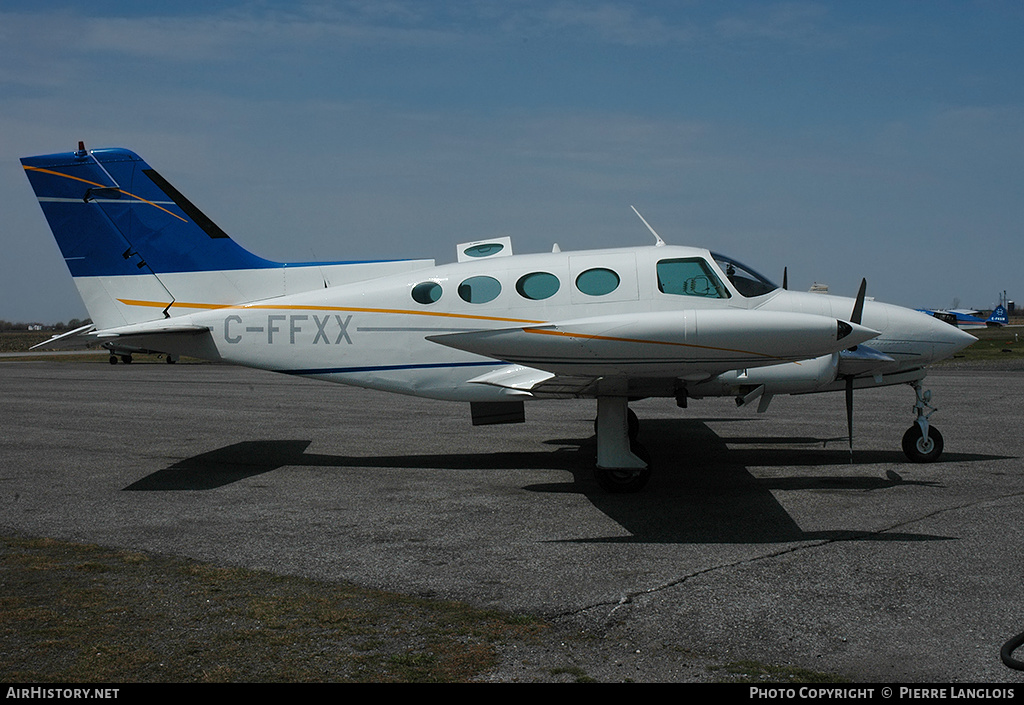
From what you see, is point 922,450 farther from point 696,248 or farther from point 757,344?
point 757,344

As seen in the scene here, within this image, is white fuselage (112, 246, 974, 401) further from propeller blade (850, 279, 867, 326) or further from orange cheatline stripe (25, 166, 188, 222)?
orange cheatline stripe (25, 166, 188, 222)

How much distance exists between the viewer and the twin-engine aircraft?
950 cm

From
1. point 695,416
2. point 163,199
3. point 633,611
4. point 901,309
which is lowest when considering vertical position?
point 695,416

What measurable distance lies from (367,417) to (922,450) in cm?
1036

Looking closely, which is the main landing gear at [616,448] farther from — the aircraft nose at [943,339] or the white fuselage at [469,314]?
the aircraft nose at [943,339]

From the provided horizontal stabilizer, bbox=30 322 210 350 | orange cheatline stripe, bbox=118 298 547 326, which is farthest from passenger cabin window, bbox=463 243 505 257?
horizontal stabilizer, bbox=30 322 210 350

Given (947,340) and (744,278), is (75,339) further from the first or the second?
(947,340)

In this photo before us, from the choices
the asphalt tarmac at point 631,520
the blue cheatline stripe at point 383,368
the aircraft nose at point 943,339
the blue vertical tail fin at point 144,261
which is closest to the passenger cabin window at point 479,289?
the blue cheatline stripe at point 383,368

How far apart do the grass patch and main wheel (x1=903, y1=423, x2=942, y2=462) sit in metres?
7.35

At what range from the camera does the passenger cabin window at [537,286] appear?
383 inches

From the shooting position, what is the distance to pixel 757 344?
22.5 feet

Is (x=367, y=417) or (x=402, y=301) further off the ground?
(x=402, y=301)
